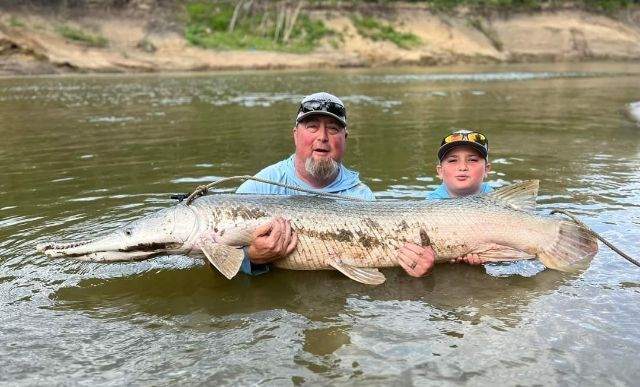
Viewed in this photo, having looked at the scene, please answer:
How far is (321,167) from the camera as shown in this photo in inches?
199

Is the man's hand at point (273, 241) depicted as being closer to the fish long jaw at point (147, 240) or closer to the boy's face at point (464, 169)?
the fish long jaw at point (147, 240)

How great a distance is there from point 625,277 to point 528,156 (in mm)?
6453

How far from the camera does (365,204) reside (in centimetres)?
486

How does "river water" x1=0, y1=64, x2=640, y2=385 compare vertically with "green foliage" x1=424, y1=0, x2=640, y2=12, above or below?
below

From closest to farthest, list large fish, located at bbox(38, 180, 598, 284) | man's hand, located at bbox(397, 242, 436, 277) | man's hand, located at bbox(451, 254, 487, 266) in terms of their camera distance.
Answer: large fish, located at bbox(38, 180, 598, 284)
man's hand, located at bbox(397, 242, 436, 277)
man's hand, located at bbox(451, 254, 487, 266)

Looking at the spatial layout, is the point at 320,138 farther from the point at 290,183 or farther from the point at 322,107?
the point at 290,183

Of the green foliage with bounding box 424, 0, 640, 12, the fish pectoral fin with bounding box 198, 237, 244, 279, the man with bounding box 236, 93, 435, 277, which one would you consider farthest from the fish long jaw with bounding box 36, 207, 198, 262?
the green foliage with bounding box 424, 0, 640, 12

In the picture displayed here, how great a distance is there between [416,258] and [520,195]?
1.07 meters

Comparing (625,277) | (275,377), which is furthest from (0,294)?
(625,277)

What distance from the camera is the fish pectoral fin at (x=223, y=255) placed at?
4297 mm

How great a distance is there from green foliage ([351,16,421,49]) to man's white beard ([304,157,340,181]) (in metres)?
50.5

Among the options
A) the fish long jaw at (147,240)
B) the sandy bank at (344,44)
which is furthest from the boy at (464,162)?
the sandy bank at (344,44)

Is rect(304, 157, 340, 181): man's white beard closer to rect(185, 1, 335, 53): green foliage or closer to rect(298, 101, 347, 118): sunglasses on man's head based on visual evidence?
rect(298, 101, 347, 118): sunglasses on man's head

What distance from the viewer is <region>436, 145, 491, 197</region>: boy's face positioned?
5668 millimetres
